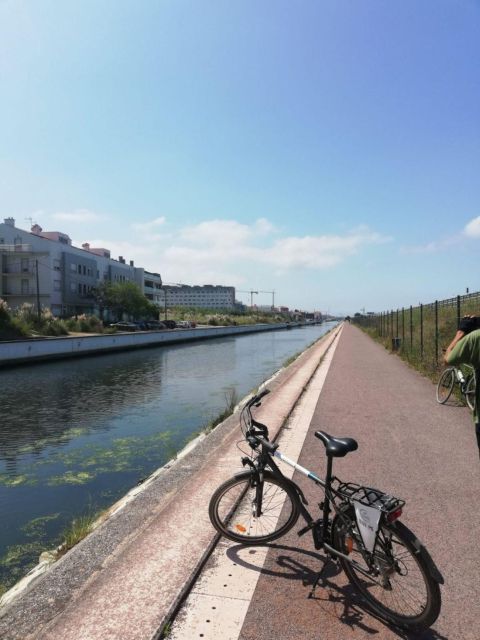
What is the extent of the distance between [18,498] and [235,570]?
5082mm

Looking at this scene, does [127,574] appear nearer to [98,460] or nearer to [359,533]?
[359,533]

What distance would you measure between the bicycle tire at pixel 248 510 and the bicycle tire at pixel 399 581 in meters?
0.78

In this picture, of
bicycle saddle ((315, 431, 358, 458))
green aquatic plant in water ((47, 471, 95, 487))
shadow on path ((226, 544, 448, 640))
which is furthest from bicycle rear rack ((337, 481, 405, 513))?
green aquatic plant in water ((47, 471, 95, 487))

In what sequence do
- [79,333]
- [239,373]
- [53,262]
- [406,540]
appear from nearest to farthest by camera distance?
1. [406,540]
2. [239,373]
3. [79,333]
4. [53,262]

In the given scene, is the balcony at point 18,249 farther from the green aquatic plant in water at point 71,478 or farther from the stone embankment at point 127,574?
the stone embankment at point 127,574

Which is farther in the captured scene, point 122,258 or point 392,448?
point 122,258

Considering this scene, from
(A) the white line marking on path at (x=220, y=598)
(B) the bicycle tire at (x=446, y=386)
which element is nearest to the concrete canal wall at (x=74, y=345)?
(B) the bicycle tire at (x=446, y=386)

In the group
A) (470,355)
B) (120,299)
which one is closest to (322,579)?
(470,355)

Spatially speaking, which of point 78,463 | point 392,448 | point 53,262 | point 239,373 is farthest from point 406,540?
point 53,262

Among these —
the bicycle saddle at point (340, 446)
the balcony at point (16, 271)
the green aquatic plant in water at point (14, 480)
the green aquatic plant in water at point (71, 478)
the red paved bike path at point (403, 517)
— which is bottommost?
the green aquatic plant in water at point (14, 480)

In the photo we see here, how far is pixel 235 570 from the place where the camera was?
3.47 m

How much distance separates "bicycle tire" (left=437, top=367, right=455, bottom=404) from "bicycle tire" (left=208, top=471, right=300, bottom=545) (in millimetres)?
7049

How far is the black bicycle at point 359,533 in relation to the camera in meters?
2.80

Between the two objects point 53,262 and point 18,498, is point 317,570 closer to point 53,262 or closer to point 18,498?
point 18,498
